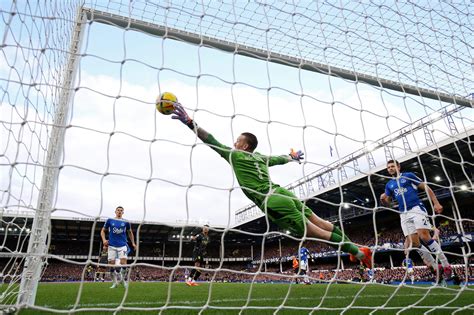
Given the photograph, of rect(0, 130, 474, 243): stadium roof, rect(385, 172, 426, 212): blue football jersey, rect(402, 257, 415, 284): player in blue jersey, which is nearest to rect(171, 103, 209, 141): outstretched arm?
rect(402, 257, 415, 284): player in blue jersey

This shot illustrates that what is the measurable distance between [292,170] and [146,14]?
2.51 metres

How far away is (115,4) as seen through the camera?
3.90 m

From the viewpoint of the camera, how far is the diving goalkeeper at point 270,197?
11.5ft

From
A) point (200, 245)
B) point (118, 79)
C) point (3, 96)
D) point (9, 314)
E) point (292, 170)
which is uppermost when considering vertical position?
point (3, 96)

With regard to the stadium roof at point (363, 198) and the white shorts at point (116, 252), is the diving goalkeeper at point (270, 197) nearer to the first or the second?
the white shorts at point (116, 252)

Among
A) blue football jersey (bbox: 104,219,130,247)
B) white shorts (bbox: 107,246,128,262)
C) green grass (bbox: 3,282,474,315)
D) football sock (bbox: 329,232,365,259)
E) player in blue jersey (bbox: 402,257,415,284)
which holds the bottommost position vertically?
green grass (bbox: 3,282,474,315)

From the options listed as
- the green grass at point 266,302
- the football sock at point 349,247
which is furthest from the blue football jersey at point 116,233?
the football sock at point 349,247

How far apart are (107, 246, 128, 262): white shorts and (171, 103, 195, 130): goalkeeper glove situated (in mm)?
5557

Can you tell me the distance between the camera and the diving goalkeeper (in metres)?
3.51

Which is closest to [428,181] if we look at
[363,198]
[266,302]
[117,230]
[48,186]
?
[363,198]

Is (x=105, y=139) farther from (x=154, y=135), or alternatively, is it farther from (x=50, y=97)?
(x=50, y=97)

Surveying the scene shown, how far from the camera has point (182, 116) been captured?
3367 millimetres

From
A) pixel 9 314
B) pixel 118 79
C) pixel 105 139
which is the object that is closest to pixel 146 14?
pixel 118 79

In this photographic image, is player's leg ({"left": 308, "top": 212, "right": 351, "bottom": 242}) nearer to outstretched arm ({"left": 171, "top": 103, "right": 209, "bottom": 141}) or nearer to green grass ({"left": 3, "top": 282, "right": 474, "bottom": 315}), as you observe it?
green grass ({"left": 3, "top": 282, "right": 474, "bottom": 315})
